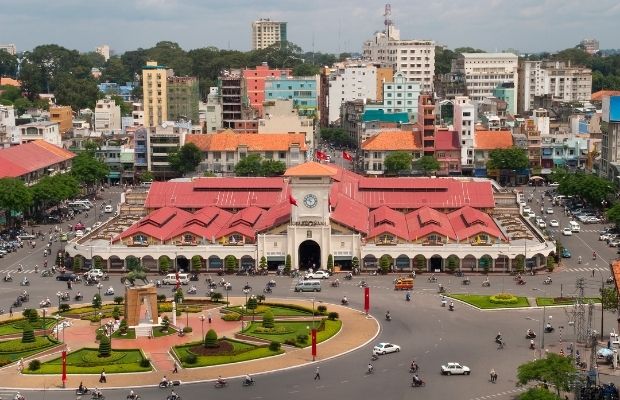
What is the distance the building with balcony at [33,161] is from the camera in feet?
392

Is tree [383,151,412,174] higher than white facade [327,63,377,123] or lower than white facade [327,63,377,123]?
lower

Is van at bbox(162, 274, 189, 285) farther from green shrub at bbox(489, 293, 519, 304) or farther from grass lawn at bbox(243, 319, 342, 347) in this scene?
green shrub at bbox(489, 293, 519, 304)

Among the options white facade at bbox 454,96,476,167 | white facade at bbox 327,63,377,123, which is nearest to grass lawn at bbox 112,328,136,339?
white facade at bbox 454,96,476,167

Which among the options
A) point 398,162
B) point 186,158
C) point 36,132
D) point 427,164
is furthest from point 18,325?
point 36,132

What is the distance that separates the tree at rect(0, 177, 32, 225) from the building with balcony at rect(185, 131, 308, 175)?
113ft

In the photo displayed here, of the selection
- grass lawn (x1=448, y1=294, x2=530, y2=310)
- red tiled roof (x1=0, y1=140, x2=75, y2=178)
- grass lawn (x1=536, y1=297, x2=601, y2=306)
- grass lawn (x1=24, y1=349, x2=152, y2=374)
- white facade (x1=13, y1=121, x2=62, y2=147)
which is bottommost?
grass lawn (x1=24, y1=349, x2=152, y2=374)

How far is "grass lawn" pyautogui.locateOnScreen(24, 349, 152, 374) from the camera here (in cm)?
5983

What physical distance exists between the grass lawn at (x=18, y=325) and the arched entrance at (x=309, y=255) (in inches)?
947

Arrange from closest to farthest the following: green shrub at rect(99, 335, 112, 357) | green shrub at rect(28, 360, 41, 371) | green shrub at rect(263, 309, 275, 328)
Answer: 1. green shrub at rect(28, 360, 41, 371)
2. green shrub at rect(99, 335, 112, 357)
3. green shrub at rect(263, 309, 275, 328)

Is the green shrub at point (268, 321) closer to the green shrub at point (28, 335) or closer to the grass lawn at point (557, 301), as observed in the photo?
the green shrub at point (28, 335)

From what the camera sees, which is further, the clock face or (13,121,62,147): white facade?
(13,121,62,147): white facade

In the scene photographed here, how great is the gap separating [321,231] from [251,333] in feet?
72.8

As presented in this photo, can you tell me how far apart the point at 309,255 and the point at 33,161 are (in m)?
49.5

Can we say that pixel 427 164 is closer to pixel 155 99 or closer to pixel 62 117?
pixel 155 99
